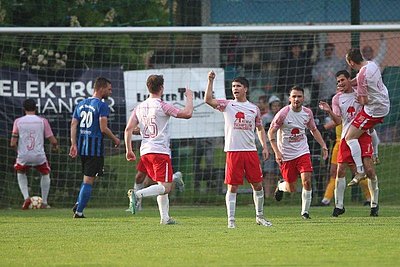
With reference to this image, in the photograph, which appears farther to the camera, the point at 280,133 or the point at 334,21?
the point at 334,21

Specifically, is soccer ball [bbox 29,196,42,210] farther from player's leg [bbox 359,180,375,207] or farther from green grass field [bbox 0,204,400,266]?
player's leg [bbox 359,180,375,207]

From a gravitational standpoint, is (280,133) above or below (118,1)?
below

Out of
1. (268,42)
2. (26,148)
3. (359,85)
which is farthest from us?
(268,42)

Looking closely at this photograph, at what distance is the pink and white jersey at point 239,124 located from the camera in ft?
43.7

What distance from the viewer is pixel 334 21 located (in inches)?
778

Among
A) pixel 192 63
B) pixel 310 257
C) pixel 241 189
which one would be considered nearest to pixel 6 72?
pixel 192 63

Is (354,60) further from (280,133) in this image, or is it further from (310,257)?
(310,257)

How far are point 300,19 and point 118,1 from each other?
3370mm

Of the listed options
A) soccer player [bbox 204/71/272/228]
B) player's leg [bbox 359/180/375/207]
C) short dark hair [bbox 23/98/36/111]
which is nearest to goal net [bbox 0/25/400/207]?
player's leg [bbox 359/180/375/207]

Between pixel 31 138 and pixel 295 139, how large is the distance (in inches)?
211

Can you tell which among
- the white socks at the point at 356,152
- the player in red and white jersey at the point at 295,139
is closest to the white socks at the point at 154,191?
the player in red and white jersey at the point at 295,139

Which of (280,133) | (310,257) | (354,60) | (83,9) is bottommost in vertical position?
(310,257)

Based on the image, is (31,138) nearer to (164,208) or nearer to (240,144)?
(164,208)

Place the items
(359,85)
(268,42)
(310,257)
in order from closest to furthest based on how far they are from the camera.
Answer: (310,257), (359,85), (268,42)
